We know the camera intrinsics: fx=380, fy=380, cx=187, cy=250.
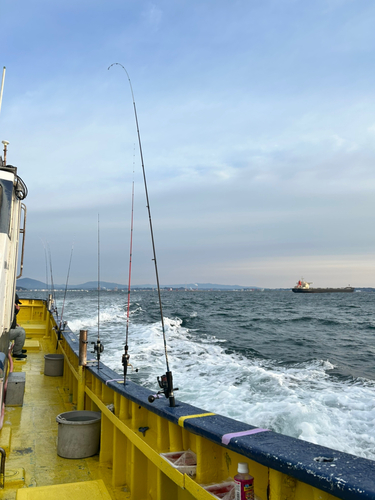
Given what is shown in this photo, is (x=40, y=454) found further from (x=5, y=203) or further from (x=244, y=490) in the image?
(x=244, y=490)

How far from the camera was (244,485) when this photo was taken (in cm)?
183

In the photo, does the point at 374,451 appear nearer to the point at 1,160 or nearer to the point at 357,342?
the point at 1,160

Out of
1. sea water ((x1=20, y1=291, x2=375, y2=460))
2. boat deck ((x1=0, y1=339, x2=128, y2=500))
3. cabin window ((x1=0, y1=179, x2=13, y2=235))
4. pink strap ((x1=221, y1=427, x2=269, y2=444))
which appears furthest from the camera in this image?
sea water ((x1=20, y1=291, x2=375, y2=460))

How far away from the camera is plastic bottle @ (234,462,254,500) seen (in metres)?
1.83

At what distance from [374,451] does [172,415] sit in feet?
13.9

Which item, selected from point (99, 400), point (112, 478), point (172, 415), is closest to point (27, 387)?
point (99, 400)

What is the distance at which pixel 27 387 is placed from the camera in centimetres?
673

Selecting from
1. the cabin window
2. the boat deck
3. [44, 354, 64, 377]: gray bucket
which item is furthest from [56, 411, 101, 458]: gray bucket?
[44, 354, 64, 377]: gray bucket

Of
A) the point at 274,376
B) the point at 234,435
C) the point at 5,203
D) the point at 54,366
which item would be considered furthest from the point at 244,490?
the point at 274,376

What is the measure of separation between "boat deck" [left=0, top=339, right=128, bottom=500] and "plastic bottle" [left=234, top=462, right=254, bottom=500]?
169 centimetres

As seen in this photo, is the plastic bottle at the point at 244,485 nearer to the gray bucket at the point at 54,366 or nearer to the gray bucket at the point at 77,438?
the gray bucket at the point at 77,438

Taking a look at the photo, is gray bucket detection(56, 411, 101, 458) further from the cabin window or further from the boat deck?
the cabin window

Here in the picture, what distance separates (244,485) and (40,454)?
3.18m

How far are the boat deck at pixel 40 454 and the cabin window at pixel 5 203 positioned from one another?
7.85ft
